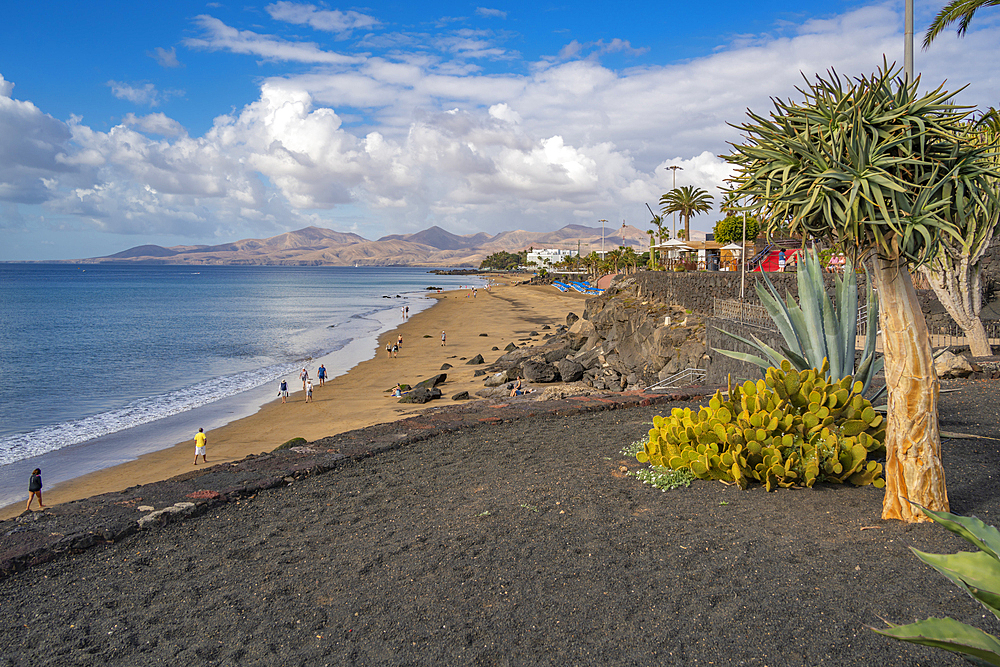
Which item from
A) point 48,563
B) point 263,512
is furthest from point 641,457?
point 48,563

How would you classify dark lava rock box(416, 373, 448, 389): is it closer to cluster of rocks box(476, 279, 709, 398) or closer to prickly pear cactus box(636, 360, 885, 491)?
cluster of rocks box(476, 279, 709, 398)

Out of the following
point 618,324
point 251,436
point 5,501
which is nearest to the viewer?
point 5,501

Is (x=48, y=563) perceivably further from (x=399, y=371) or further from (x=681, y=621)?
(x=399, y=371)

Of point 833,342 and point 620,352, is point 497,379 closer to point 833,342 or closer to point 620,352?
point 620,352

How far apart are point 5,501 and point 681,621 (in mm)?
14117

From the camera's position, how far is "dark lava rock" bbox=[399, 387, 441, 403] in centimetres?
1948

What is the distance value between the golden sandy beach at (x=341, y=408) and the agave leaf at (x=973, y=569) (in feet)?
45.8

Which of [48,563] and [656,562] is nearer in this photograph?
[656,562]

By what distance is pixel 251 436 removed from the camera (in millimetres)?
16469

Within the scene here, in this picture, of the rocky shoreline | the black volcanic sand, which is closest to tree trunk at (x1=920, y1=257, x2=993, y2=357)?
the black volcanic sand

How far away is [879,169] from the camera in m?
3.69

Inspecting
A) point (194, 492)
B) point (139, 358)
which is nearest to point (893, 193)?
point (194, 492)

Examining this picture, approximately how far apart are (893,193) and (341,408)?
58.3ft

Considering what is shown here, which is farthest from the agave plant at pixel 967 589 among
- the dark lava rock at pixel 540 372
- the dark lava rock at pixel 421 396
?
the dark lava rock at pixel 540 372
